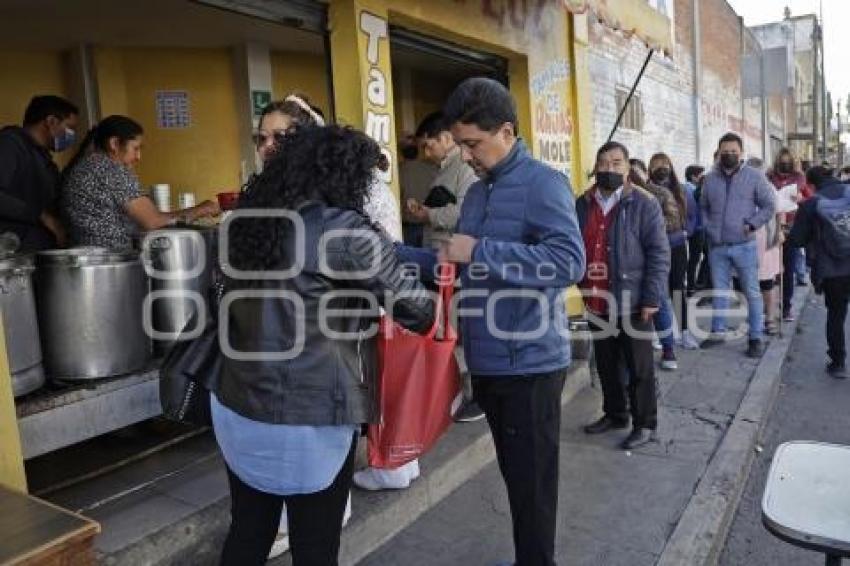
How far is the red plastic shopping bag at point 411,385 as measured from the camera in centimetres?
228

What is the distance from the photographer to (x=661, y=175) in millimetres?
7414

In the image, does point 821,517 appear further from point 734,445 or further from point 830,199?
point 830,199

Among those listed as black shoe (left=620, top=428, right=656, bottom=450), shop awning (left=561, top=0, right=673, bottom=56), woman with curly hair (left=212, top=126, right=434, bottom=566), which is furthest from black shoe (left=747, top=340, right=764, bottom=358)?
woman with curly hair (left=212, top=126, right=434, bottom=566)

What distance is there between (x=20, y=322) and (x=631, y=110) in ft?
29.7

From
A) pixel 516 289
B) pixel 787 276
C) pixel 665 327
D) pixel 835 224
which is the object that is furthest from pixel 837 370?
pixel 516 289

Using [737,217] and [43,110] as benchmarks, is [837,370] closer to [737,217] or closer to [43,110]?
[737,217]

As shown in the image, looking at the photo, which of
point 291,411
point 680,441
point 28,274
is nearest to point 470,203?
point 291,411

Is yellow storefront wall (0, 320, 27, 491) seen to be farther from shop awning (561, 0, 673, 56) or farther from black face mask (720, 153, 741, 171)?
black face mask (720, 153, 741, 171)

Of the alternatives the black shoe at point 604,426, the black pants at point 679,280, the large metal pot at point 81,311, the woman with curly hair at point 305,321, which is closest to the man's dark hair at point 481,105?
the woman with curly hair at point 305,321

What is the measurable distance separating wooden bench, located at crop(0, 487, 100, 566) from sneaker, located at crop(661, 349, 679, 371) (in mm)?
5420

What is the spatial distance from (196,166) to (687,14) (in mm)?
9906

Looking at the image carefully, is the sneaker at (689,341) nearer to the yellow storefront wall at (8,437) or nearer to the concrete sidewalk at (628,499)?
the concrete sidewalk at (628,499)

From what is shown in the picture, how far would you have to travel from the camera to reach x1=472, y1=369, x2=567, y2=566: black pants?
254cm

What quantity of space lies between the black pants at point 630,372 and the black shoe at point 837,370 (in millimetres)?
2657
